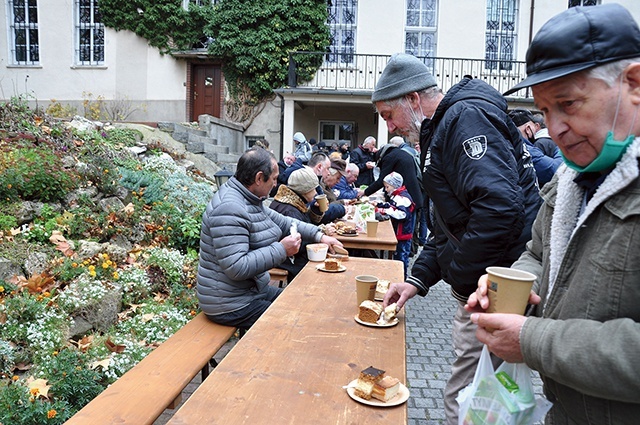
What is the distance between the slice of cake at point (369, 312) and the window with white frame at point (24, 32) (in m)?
18.6

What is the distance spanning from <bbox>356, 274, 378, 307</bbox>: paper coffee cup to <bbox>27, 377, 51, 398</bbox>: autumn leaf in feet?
6.51

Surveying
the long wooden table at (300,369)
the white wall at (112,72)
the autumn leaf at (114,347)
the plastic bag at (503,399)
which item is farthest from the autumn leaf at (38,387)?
the white wall at (112,72)

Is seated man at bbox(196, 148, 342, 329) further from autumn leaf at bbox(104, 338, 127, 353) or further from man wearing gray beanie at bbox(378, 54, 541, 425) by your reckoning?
man wearing gray beanie at bbox(378, 54, 541, 425)

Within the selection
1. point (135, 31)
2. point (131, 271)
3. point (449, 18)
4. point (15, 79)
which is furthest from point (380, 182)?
point (15, 79)

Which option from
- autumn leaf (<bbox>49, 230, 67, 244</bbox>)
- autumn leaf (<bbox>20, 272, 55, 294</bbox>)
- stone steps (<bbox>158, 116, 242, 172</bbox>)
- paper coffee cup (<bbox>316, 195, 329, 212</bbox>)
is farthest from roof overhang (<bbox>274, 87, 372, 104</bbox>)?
autumn leaf (<bbox>20, 272, 55, 294</bbox>)

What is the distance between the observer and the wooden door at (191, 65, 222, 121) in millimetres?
16859

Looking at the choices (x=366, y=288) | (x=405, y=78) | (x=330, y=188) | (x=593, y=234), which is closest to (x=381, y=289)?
(x=366, y=288)

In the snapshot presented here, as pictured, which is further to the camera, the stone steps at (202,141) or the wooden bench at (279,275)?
the stone steps at (202,141)

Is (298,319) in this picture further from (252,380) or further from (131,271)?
(131,271)

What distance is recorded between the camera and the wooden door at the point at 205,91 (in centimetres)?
1686

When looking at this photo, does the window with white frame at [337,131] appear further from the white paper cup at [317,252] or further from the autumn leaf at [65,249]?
the white paper cup at [317,252]

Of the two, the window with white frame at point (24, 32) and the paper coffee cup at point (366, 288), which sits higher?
the window with white frame at point (24, 32)

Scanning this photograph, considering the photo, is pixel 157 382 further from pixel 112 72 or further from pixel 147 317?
pixel 112 72

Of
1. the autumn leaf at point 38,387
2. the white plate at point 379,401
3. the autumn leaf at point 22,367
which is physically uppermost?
the white plate at point 379,401
